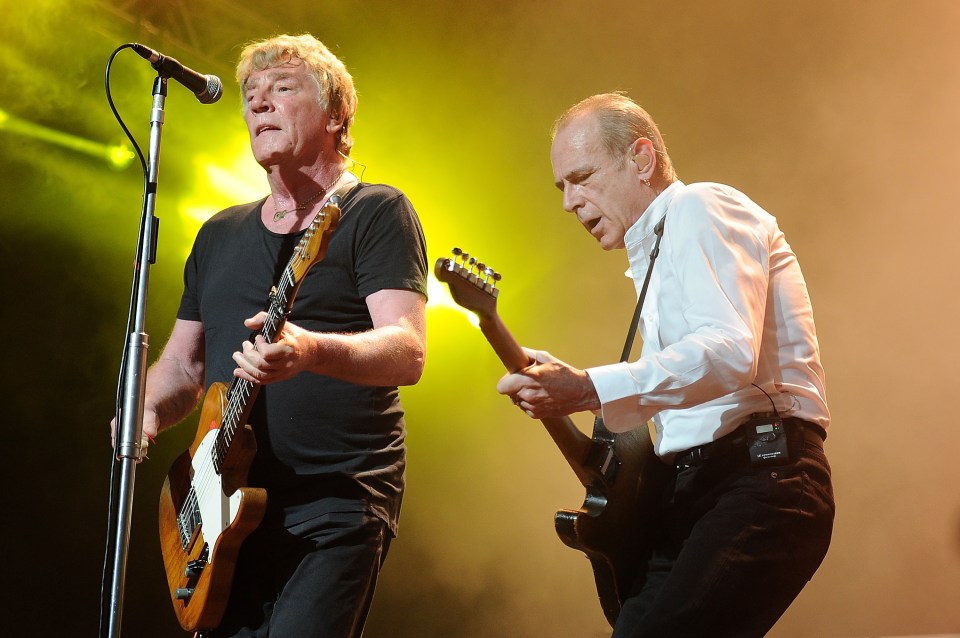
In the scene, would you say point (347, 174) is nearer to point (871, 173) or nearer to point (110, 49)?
point (110, 49)

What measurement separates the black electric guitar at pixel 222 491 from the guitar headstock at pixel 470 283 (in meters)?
0.28

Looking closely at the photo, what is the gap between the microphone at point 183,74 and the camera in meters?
2.36

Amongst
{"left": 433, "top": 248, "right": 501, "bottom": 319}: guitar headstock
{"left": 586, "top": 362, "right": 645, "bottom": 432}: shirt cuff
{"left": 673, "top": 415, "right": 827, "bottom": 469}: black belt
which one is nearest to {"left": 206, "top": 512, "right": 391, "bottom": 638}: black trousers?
{"left": 433, "top": 248, "right": 501, "bottom": 319}: guitar headstock

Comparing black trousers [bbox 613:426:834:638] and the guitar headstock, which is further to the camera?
the guitar headstock

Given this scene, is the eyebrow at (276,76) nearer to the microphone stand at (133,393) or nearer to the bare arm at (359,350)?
the microphone stand at (133,393)

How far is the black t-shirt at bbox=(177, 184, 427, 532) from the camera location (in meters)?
2.18

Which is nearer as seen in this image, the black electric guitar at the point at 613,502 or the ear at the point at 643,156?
the black electric guitar at the point at 613,502

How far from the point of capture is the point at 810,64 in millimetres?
5422

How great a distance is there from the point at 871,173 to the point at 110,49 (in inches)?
182

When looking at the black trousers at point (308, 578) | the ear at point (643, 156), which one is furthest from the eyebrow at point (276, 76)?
the black trousers at point (308, 578)

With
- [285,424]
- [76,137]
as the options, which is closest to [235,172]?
[76,137]

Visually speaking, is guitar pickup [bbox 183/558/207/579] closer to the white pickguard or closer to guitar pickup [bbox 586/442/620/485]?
the white pickguard

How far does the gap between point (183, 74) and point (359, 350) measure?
42.1 inches

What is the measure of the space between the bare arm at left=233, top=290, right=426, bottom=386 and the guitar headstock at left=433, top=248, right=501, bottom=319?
0.23 meters
